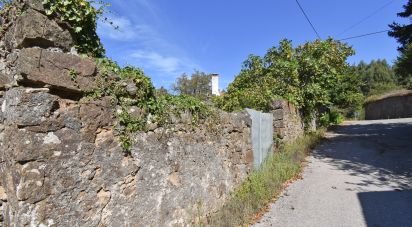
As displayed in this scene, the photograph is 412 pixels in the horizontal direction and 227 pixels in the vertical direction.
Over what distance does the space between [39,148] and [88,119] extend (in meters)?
0.61

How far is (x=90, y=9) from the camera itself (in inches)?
156

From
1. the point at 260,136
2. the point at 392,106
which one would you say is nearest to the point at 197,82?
the point at 260,136

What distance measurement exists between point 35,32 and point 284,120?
365 inches

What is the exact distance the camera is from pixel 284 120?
11680 millimetres

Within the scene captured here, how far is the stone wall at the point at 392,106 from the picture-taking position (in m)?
34.7

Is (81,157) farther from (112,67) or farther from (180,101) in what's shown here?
(180,101)

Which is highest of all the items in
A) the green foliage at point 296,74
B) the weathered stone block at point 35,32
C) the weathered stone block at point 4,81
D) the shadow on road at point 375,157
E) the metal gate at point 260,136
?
the green foliage at point 296,74

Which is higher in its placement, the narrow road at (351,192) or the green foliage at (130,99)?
the green foliage at (130,99)

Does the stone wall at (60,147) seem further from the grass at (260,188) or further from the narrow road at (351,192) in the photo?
the narrow road at (351,192)

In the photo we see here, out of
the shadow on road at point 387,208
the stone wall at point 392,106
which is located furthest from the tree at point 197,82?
the stone wall at point 392,106

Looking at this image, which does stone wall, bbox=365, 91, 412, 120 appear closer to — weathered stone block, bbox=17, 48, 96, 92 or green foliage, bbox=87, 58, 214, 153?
green foliage, bbox=87, 58, 214, 153

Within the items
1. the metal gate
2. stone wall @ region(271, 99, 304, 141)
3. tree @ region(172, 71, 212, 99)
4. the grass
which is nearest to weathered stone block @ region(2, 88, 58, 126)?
the grass

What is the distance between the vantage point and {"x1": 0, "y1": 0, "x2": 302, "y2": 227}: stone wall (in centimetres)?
334

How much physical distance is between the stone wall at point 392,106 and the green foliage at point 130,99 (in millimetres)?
35204
